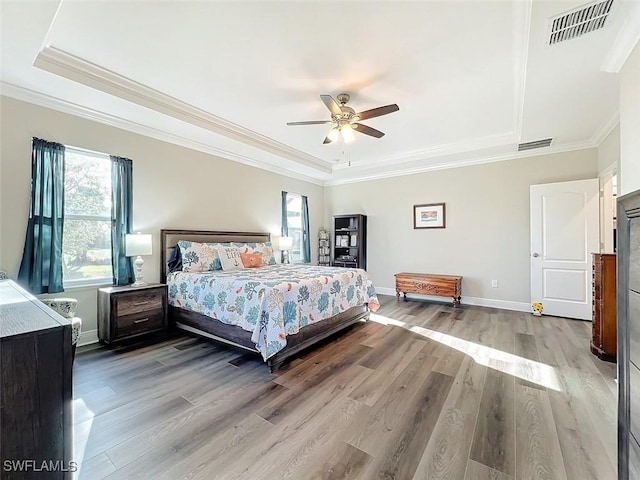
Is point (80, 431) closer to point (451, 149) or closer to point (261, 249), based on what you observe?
point (261, 249)

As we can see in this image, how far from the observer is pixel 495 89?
300 centimetres

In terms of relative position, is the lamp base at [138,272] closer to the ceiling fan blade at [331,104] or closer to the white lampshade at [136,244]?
the white lampshade at [136,244]

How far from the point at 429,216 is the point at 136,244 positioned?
191 inches

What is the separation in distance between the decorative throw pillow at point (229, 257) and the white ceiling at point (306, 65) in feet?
5.31

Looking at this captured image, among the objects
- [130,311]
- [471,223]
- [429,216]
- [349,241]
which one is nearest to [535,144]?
→ [471,223]

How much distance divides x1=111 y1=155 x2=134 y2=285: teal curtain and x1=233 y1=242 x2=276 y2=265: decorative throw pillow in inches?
59.1

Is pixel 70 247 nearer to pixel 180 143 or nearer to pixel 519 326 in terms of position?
pixel 180 143

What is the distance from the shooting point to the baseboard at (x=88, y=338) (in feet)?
10.6

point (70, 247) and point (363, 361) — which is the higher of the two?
point (70, 247)

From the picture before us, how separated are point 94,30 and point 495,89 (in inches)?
144

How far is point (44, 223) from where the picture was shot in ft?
9.73

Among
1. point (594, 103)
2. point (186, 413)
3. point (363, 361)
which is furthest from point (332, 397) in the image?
point (594, 103)

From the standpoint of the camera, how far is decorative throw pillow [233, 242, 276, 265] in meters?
4.60
